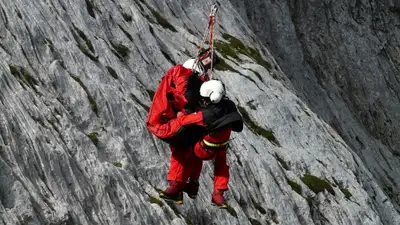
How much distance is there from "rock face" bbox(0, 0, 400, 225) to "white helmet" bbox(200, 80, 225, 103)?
7.01m

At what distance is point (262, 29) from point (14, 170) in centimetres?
4609

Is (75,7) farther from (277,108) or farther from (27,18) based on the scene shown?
(277,108)

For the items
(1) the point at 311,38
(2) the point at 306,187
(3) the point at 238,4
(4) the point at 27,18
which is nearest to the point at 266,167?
(2) the point at 306,187

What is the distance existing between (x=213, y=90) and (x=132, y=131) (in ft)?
43.4

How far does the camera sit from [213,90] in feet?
63.0

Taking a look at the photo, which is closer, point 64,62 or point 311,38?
point 64,62

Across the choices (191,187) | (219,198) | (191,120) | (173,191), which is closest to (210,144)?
(191,120)

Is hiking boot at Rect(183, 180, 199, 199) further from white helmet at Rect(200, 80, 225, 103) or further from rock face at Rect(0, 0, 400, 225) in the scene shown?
rock face at Rect(0, 0, 400, 225)

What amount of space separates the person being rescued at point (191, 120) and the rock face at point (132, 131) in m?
5.20

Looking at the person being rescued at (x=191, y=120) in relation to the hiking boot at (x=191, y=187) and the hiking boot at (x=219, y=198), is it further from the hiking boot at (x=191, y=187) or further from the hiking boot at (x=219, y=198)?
the hiking boot at (x=191, y=187)

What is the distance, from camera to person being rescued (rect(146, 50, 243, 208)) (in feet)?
64.0

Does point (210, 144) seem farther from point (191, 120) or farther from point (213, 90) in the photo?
point (213, 90)

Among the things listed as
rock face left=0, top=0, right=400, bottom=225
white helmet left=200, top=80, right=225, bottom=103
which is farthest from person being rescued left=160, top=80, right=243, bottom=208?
rock face left=0, top=0, right=400, bottom=225

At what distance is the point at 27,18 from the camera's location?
1275 inches
